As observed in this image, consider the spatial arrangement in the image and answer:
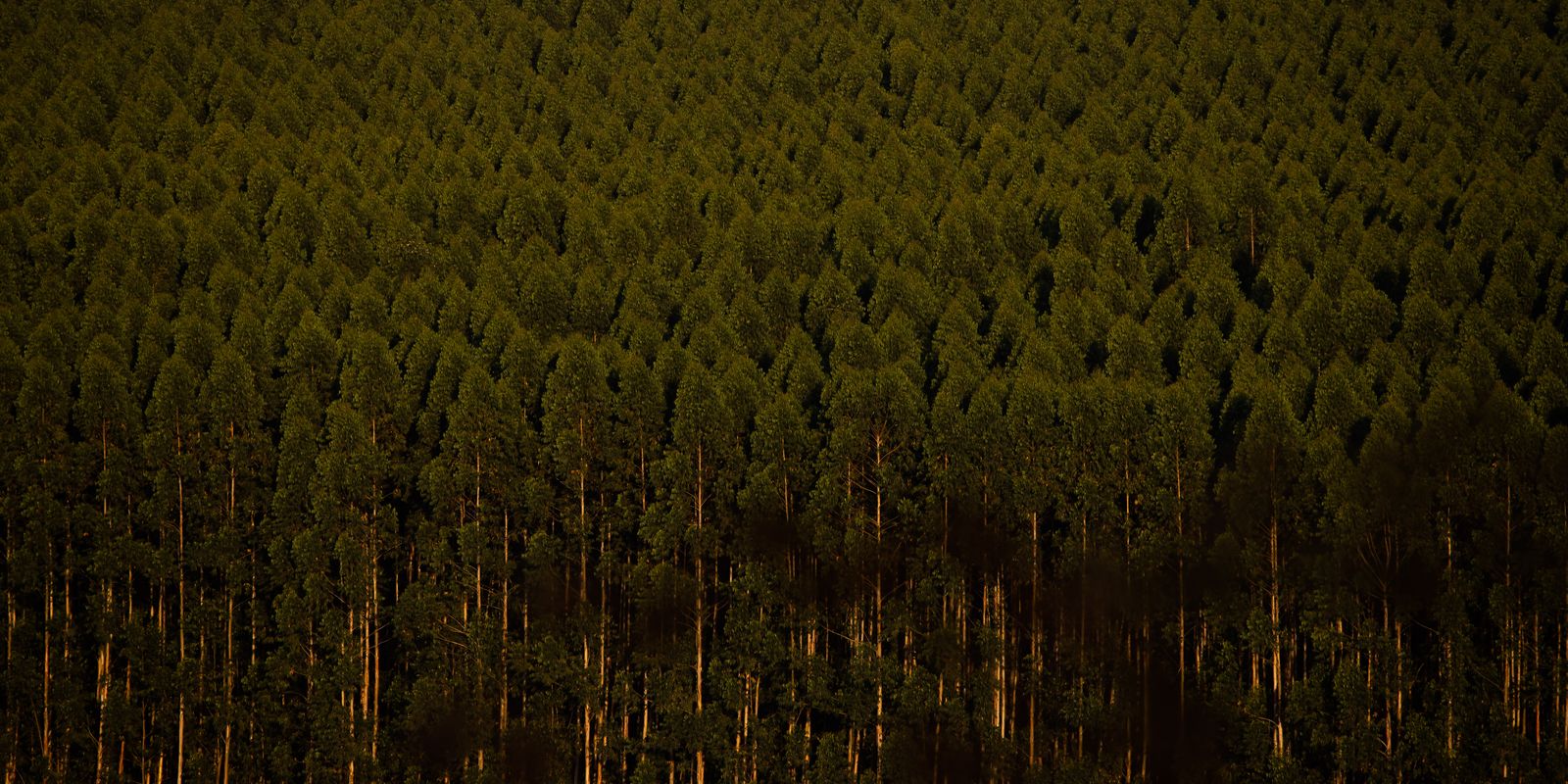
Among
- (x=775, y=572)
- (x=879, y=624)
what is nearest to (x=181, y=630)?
(x=775, y=572)

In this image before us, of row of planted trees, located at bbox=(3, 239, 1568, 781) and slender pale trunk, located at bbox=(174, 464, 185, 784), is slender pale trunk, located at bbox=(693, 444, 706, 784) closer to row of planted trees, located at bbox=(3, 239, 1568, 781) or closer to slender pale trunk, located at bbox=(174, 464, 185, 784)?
row of planted trees, located at bbox=(3, 239, 1568, 781)

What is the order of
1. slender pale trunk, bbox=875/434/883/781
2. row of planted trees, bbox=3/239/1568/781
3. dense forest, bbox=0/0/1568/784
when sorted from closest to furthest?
1. row of planted trees, bbox=3/239/1568/781
2. dense forest, bbox=0/0/1568/784
3. slender pale trunk, bbox=875/434/883/781

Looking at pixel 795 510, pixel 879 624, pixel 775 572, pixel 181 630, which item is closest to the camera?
pixel 775 572

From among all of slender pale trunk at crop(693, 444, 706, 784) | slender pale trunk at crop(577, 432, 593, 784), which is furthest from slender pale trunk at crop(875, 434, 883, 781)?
slender pale trunk at crop(577, 432, 593, 784)

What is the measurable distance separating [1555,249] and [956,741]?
2409cm

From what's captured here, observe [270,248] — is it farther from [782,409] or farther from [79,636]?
[782,409]

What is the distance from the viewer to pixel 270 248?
58906mm

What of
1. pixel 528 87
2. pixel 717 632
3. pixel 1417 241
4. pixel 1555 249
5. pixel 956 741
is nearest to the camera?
pixel 956 741

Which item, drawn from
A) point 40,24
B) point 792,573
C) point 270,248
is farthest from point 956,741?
point 40,24

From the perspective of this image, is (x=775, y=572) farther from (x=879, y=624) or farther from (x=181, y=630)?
(x=181, y=630)

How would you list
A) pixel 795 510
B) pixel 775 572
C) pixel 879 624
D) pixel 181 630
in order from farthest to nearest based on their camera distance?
pixel 795 510, pixel 181 630, pixel 879 624, pixel 775 572

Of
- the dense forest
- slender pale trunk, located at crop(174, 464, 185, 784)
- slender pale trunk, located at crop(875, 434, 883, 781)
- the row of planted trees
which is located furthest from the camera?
slender pale trunk, located at crop(174, 464, 185, 784)

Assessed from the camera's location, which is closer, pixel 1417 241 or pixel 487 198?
pixel 1417 241

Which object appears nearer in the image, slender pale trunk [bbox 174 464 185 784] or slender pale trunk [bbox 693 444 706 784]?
slender pale trunk [bbox 693 444 706 784]
